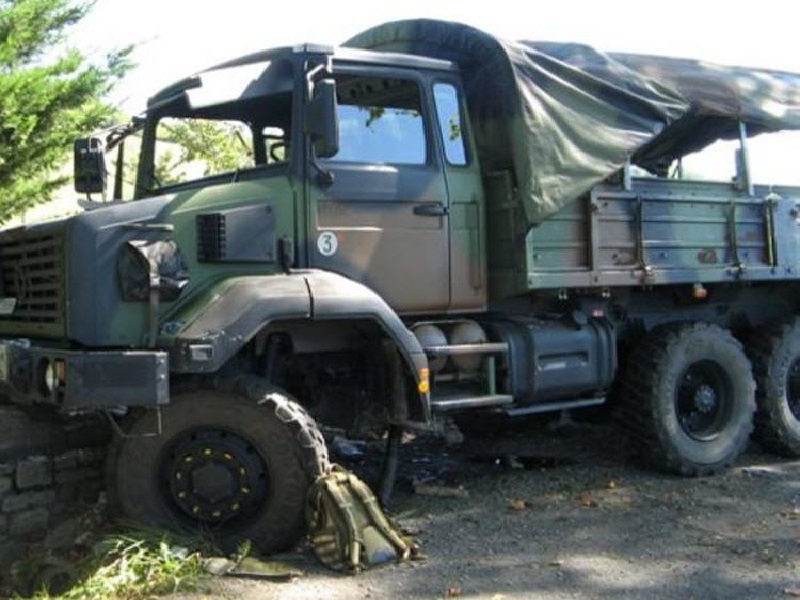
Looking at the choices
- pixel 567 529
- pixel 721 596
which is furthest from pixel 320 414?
pixel 721 596

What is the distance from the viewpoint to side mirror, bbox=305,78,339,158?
538 cm

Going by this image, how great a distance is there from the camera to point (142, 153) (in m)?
6.68

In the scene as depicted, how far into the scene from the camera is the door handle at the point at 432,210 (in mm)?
6074

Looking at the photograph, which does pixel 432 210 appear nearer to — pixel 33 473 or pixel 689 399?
pixel 689 399

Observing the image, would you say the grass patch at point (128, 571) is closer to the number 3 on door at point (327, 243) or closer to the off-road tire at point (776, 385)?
the number 3 on door at point (327, 243)

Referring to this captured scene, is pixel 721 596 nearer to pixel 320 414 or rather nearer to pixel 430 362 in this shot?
pixel 430 362

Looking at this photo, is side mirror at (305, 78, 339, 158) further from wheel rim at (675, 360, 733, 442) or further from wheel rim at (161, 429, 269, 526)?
wheel rim at (675, 360, 733, 442)

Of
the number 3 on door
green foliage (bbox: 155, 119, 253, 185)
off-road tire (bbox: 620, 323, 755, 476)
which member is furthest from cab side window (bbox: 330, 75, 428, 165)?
Answer: off-road tire (bbox: 620, 323, 755, 476)

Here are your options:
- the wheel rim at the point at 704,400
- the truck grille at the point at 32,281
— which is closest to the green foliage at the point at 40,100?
the truck grille at the point at 32,281

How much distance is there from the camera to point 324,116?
212 inches

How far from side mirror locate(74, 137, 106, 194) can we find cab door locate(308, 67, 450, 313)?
172cm

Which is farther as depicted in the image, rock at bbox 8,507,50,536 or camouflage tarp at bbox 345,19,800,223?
camouflage tarp at bbox 345,19,800,223

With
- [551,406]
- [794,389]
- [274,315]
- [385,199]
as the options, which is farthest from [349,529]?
[794,389]

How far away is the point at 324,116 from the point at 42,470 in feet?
8.28
